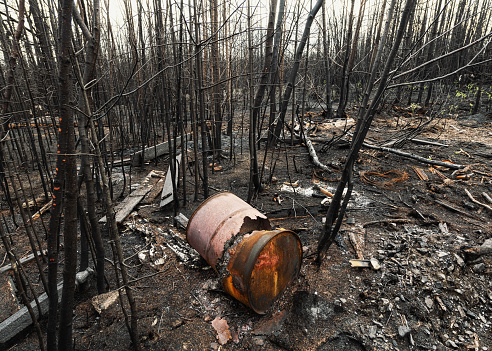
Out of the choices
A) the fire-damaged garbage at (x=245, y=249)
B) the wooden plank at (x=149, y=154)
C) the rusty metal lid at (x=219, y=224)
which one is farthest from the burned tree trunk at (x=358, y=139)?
the wooden plank at (x=149, y=154)

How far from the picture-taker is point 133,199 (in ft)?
15.3

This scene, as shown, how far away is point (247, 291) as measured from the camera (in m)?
2.28

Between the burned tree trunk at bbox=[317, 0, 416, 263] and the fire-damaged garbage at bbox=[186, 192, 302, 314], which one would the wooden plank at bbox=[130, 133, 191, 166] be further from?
the burned tree trunk at bbox=[317, 0, 416, 263]

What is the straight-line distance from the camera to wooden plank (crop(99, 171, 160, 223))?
4.15 metres

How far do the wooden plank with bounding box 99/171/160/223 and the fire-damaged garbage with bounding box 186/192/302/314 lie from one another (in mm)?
1753

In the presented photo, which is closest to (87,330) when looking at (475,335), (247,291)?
(247,291)

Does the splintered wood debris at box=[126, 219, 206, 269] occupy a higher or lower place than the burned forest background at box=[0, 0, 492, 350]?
lower

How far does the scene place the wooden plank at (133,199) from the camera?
4.15 m

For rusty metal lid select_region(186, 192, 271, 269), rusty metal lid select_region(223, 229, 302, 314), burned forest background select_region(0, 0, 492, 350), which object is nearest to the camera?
burned forest background select_region(0, 0, 492, 350)

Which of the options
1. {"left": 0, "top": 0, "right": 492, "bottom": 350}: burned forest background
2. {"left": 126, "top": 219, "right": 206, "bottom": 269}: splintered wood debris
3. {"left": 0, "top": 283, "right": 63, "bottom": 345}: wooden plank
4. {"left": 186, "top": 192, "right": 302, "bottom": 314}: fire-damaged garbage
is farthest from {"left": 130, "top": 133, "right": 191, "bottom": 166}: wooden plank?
{"left": 0, "top": 283, "right": 63, "bottom": 345}: wooden plank

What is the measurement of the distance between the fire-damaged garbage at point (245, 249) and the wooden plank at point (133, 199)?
1753 mm

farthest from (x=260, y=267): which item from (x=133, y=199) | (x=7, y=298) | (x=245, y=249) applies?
(x=133, y=199)

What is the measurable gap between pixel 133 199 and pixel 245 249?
3.03m

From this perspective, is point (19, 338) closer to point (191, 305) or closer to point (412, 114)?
point (191, 305)
